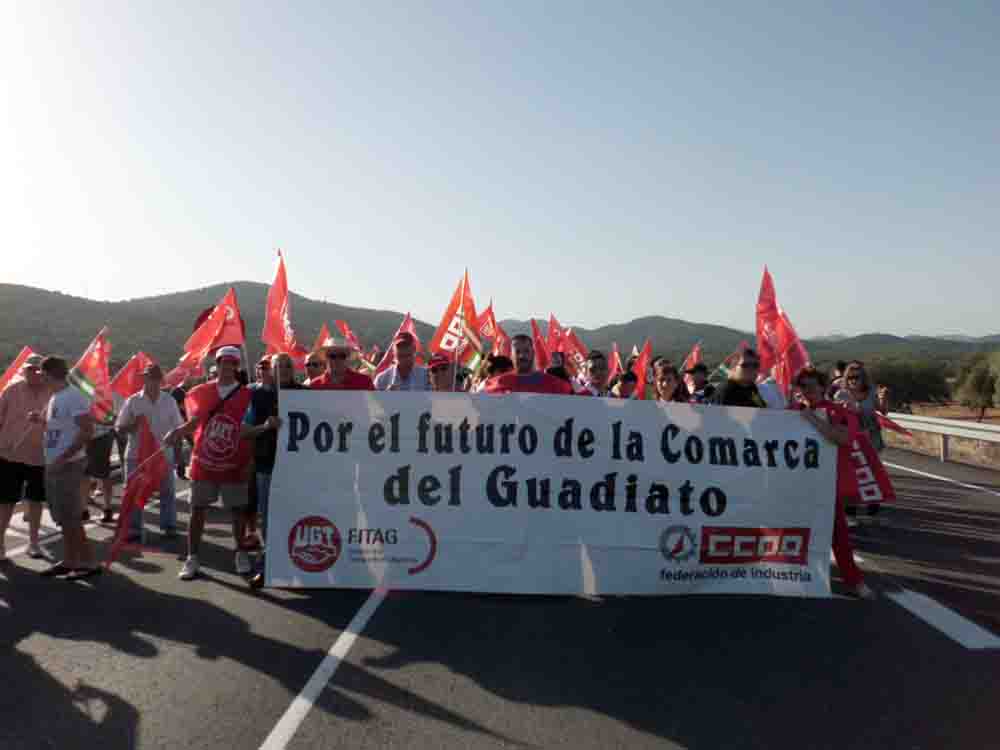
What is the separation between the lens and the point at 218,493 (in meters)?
6.41

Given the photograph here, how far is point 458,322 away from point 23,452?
4.55 metres

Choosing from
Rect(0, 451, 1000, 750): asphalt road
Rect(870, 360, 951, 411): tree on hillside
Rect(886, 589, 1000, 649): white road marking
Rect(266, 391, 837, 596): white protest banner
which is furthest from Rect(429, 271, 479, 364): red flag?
Rect(870, 360, 951, 411): tree on hillside

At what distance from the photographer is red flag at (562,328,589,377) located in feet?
46.8

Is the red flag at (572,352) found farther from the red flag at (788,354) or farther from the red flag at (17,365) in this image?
the red flag at (17,365)

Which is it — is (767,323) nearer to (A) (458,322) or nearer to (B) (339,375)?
(A) (458,322)

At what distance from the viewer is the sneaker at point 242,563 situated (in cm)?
635

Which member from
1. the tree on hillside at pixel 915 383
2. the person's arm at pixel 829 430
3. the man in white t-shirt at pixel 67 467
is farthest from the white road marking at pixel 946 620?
the tree on hillside at pixel 915 383

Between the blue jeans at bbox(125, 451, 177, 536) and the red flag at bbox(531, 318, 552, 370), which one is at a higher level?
the red flag at bbox(531, 318, 552, 370)

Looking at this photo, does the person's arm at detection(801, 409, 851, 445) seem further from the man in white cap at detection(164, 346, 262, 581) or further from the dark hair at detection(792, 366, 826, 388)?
the man in white cap at detection(164, 346, 262, 581)

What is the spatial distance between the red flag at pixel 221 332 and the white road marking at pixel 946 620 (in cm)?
615

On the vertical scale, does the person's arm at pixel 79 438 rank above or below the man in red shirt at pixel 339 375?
below

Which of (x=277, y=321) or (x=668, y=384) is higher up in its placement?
(x=277, y=321)

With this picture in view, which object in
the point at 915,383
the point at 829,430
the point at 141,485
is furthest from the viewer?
the point at 915,383

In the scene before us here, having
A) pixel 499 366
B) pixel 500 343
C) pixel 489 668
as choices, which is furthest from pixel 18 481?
pixel 500 343
